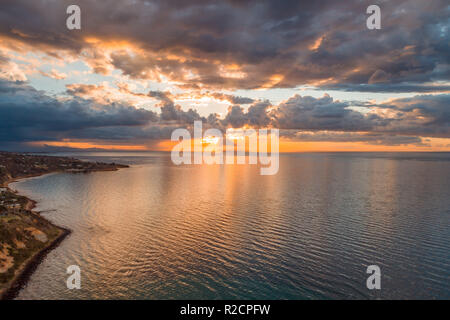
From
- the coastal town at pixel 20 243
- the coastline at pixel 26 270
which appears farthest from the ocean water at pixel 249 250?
the coastal town at pixel 20 243

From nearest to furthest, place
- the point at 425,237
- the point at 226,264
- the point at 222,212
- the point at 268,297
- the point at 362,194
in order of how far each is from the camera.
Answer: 1. the point at 268,297
2. the point at 226,264
3. the point at 425,237
4. the point at 222,212
5. the point at 362,194

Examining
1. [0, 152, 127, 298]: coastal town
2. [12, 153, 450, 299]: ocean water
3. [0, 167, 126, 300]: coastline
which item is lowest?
[12, 153, 450, 299]: ocean water

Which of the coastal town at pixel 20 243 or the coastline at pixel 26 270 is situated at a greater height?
the coastal town at pixel 20 243

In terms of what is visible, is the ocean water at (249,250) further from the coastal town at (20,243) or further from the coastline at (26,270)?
the coastal town at (20,243)

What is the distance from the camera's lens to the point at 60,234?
53969mm

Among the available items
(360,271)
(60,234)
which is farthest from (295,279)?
(60,234)

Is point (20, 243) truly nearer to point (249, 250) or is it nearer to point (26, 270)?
point (26, 270)

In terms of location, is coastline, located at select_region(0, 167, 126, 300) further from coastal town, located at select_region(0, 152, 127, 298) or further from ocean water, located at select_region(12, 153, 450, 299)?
ocean water, located at select_region(12, 153, 450, 299)

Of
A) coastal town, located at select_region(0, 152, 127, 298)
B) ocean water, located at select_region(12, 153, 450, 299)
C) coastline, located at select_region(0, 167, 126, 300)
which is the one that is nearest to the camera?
coastline, located at select_region(0, 167, 126, 300)

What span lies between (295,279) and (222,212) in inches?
1615

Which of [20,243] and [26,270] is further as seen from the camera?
[20,243]

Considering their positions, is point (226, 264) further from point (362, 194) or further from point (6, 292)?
point (362, 194)

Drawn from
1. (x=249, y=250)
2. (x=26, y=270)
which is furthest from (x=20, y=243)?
(x=249, y=250)

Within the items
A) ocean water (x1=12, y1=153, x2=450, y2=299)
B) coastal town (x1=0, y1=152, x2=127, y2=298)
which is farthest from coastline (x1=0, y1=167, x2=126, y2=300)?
ocean water (x1=12, y1=153, x2=450, y2=299)
